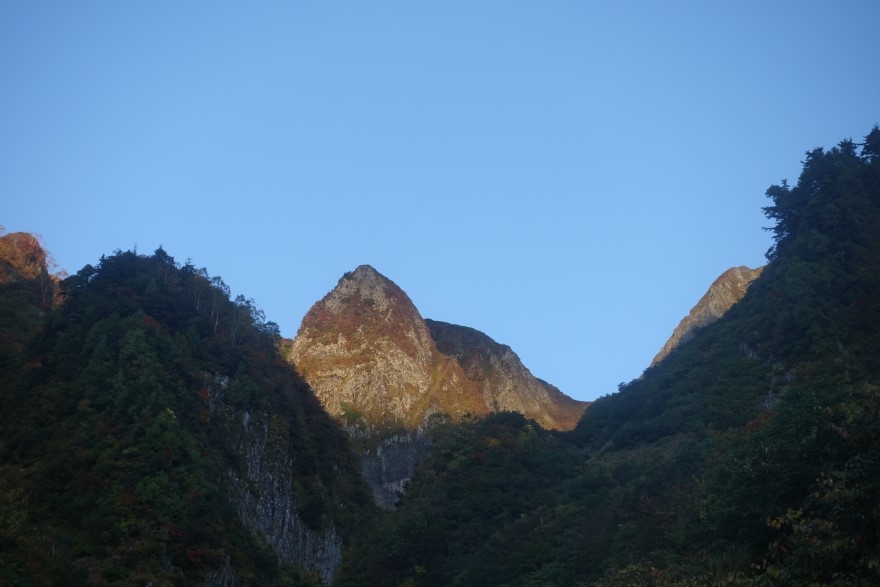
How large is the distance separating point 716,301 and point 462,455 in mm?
50298

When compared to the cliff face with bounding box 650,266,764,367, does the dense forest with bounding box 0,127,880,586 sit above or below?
below

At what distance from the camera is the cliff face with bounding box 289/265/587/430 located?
84000 mm

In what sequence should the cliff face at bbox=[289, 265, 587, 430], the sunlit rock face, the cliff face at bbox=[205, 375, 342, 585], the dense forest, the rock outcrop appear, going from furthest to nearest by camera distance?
the rock outcrop
the cliff face at bbox=[289, 265, 587, 430]
the sunlit rock face
the cliff face at bbox=[205, 375, 342, 585]
the dense forest

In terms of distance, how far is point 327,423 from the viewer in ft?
187

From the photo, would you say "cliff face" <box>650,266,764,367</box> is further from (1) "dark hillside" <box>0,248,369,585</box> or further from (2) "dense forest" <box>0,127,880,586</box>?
(1) "dark hillside" <box>0,248,369,585</box>

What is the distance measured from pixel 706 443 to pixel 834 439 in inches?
659

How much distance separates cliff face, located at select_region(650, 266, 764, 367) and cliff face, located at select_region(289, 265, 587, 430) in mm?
19600

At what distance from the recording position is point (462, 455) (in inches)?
2021

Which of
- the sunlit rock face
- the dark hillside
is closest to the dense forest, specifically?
the dark hillside

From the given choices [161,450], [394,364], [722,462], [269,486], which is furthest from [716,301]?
[161,450]

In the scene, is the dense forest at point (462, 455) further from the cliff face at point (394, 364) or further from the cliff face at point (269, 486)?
the cliff face at point (394, 364)

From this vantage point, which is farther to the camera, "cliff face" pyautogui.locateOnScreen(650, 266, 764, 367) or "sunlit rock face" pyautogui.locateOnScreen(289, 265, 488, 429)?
"cliff face" pyautogui.locateOnScreen(650, 266, 764, 367)

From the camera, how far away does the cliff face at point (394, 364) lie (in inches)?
3307

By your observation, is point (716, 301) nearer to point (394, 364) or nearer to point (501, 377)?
point (501, 377)
